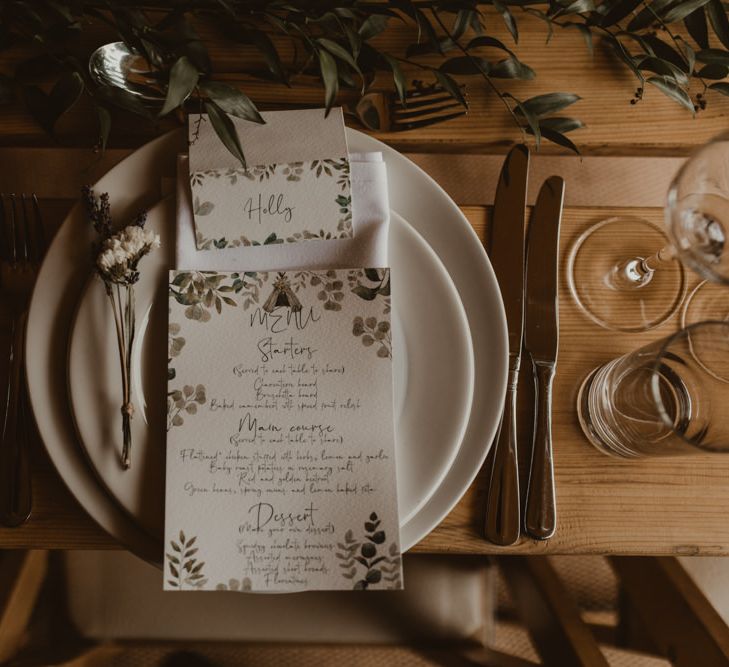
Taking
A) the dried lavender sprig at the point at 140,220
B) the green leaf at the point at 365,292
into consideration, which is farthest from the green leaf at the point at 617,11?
the dried lavender sprig at the point at 140,220

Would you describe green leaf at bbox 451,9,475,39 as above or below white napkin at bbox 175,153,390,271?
above

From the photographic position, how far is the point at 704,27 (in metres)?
0.69

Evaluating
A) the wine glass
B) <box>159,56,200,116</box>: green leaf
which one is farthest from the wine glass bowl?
<box>159,56,200,116</box>: green leaf

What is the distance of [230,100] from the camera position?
0.58 meters

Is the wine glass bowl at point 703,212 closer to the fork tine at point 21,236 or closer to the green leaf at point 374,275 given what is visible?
the green leaf at point 374,275

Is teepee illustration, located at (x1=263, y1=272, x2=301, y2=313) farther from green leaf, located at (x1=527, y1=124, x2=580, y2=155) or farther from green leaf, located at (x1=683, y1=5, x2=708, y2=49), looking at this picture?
green leaf, located at (x1=683, y1=5, x2=708, y2=49)

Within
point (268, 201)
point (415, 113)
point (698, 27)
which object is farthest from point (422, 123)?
point (698, 27)

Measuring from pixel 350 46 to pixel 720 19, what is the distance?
16.5 inches

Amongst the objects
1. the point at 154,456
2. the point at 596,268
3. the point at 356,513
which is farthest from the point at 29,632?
the point at 596,268

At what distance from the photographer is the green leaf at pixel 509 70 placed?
69 cm

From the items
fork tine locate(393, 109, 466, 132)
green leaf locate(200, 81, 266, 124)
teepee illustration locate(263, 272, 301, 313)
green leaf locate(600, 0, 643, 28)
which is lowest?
teepee illustration locate(263, 272, 301, 313)

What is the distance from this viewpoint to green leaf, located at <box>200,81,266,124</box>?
1.89ft

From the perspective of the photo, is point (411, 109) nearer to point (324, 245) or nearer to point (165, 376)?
point (324, 245)

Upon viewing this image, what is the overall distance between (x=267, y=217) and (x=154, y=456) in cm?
26
